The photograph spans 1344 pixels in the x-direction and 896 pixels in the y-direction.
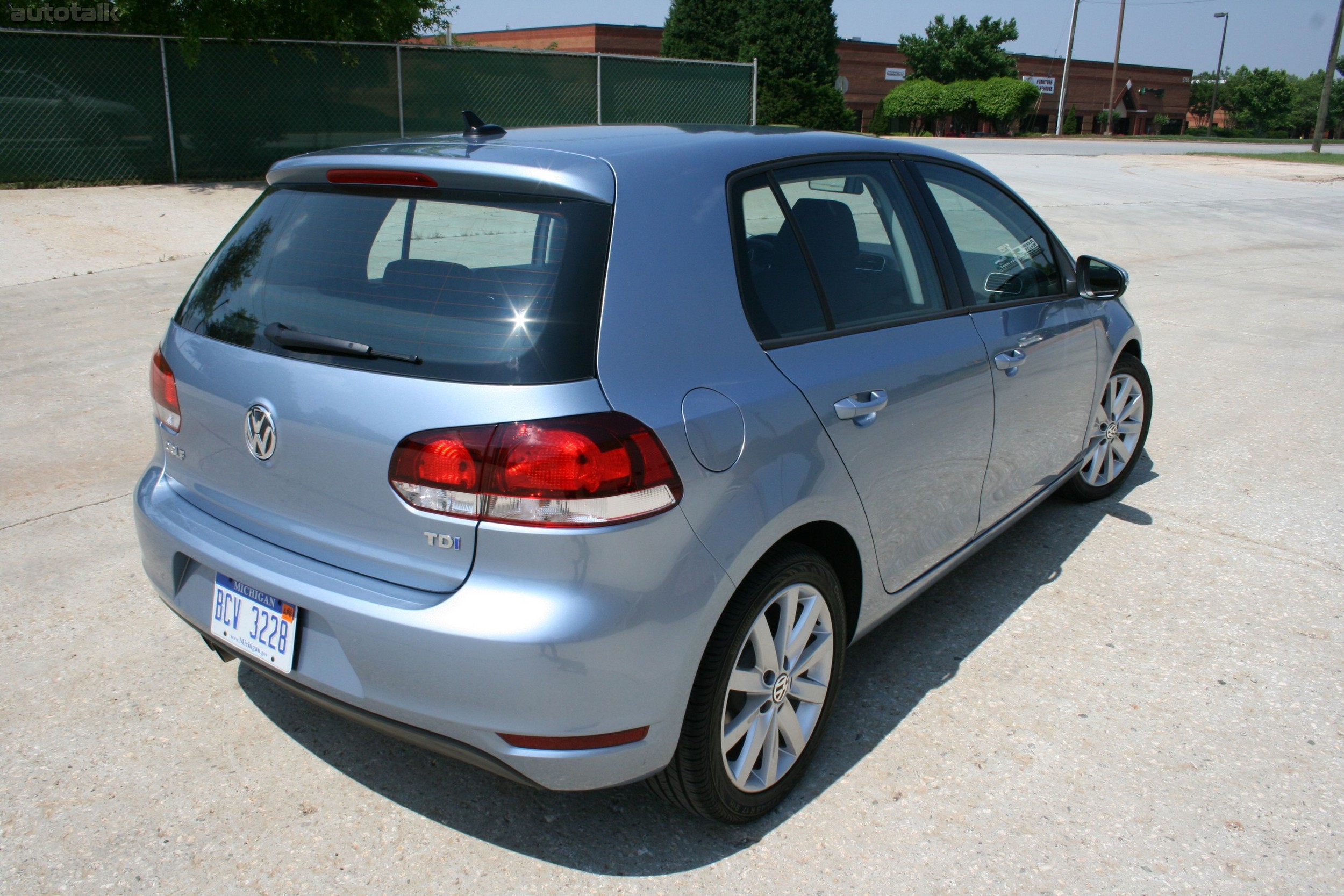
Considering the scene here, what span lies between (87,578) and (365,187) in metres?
2.21

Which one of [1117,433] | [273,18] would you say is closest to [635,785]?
[1117,433]

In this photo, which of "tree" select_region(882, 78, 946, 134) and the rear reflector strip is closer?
the rear reflector strip

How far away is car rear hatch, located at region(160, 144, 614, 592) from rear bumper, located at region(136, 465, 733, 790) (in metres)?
0.08

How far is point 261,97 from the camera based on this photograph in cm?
1402

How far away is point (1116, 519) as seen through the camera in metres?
4.68

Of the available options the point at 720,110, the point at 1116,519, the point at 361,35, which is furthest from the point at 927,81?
the point at 1116,519

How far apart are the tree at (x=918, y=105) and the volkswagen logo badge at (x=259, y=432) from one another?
53.9 m

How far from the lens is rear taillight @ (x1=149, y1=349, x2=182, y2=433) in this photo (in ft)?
8.71

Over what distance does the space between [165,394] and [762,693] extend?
175 cm

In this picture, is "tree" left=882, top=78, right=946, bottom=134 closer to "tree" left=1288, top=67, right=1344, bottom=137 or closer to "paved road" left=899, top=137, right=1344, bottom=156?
"paved road" left=899, top=137, right=1344, bottom=156

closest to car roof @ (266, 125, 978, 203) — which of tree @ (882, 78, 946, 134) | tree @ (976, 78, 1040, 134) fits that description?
tree @ (976, 78, 1040, 134)

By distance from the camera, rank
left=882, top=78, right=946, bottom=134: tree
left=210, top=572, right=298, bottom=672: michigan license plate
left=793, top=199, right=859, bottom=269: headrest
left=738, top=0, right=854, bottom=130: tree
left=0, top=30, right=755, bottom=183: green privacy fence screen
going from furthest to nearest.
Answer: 1. left=882, top=78, right=946, bottom=134: tree
2. left=738, top=0, right=854, bottom=130: tree
3. left=0, top=30, right=755, bottom=183: green privacy fence screen
4. left=793, top=199, right=859, bottom=269: headrest
5. left=210, top=572, right=298, bottom=672: michigan license plate

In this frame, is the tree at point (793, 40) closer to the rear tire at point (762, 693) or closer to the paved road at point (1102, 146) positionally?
the paved road at point (1102, 146)

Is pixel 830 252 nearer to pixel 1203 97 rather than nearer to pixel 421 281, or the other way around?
pixel 421 281
